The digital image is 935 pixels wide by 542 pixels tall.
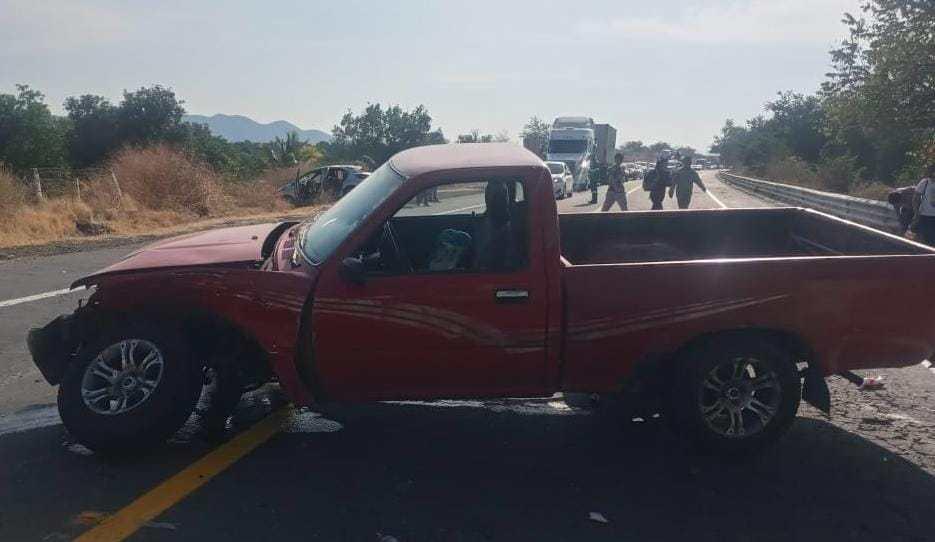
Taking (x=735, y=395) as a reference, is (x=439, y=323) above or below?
above

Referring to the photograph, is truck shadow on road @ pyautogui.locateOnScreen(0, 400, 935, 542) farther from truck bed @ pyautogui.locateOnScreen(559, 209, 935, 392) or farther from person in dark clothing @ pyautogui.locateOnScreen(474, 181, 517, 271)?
person in dark clothing @ pyautogui.locateOnScreen(474, 181, 517, 271)

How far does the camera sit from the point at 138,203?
882 inches

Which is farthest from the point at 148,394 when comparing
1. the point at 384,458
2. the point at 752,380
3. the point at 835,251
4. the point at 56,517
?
the point at 835,251

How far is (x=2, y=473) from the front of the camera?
422 centimetres

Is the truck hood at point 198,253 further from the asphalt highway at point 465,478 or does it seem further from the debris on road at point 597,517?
the debris on road at point 597,517

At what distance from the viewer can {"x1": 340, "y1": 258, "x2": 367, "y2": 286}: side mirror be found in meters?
4.18

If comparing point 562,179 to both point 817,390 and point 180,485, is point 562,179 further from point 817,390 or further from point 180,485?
point 180,485

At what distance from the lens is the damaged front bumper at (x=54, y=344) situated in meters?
4.62

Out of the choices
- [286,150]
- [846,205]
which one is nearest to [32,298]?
[846,205]

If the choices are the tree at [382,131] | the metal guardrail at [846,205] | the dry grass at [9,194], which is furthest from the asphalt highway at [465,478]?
the tree at [382,131]

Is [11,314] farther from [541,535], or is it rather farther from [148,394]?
[541,535]

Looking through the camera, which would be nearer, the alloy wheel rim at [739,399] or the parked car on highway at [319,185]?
the alloy wheel rim at [739,399]

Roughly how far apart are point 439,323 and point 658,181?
1135cm

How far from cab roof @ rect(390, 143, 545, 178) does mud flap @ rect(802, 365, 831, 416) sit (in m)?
2.03
